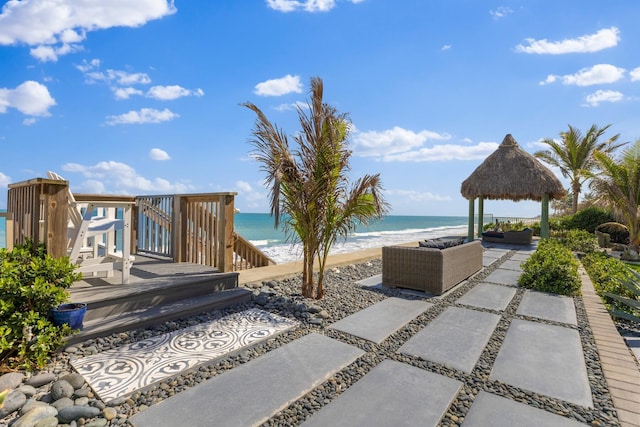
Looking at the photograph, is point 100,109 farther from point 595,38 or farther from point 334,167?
point 595,38

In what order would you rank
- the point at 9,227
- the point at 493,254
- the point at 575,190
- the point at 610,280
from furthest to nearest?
the point at 575,190
the point at 493,254
the point at 610,280
the point at 9,227

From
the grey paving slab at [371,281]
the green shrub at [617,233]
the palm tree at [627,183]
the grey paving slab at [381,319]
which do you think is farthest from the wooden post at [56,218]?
the green shrub at [617,233]

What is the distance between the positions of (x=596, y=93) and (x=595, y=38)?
345 cm

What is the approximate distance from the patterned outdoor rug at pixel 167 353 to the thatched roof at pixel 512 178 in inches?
384

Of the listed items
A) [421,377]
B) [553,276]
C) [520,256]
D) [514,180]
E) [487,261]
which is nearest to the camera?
[421,377]

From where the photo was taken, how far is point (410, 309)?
3553mm

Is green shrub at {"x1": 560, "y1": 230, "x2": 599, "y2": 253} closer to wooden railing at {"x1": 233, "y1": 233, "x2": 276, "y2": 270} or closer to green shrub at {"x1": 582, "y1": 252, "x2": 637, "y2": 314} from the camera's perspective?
green shrub at {"x1": 582, "y1": 252, "x2": 637, "y2": 314}

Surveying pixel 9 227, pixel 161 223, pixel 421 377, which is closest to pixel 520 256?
pixel 421 377

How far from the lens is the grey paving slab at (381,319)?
2826 millimetres

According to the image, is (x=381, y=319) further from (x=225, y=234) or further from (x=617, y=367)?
(x=225, y=234)

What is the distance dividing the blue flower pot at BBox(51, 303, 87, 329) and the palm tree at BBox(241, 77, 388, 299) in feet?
6.73

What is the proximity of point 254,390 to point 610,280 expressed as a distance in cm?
591

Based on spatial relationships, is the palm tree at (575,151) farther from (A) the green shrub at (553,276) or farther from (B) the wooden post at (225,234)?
(B) the wooden post at (225,234)

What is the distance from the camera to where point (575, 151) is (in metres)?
14.7
